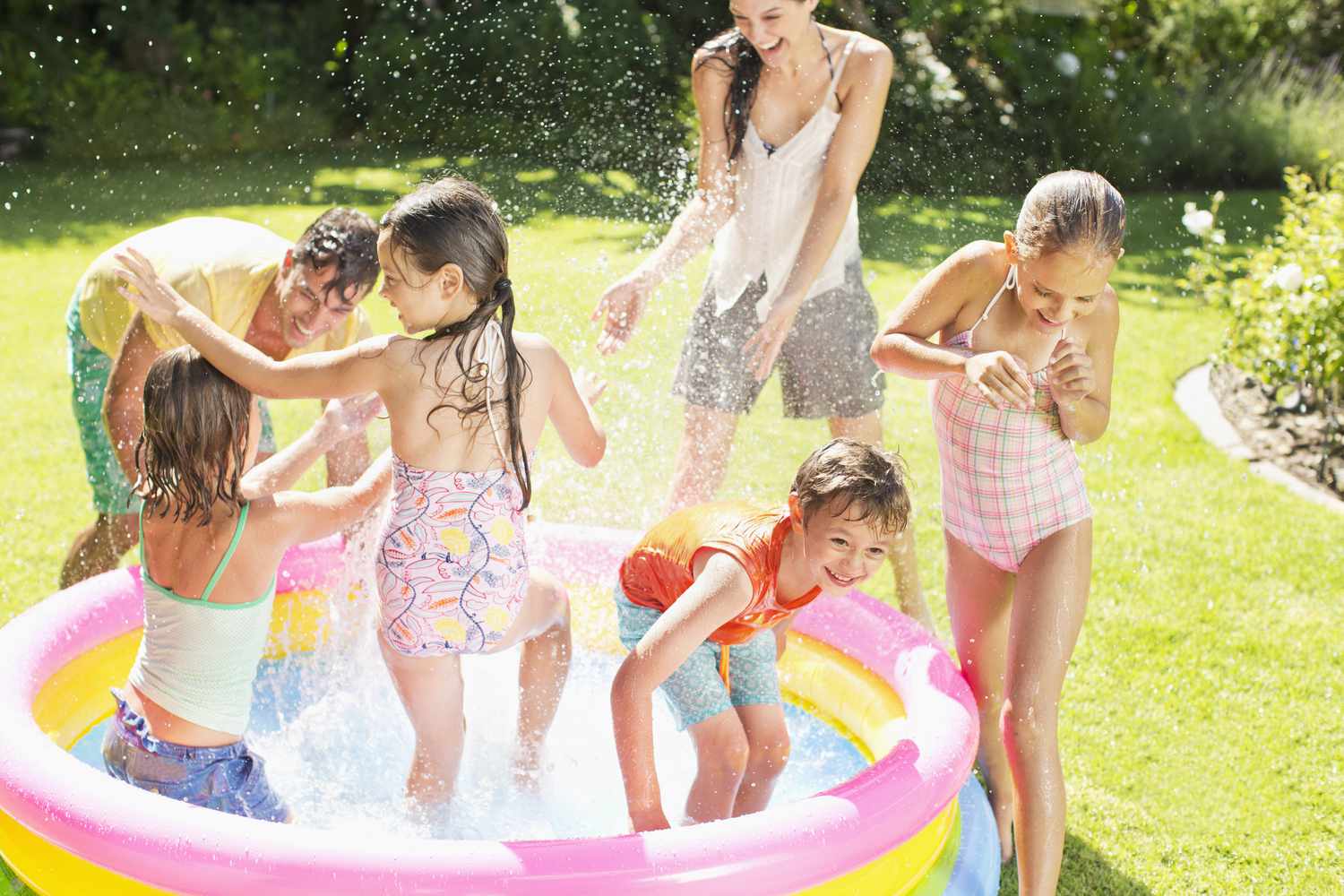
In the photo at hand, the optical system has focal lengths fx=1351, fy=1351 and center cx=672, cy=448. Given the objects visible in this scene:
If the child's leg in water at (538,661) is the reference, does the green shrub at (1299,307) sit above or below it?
below

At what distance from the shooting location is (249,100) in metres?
10.6

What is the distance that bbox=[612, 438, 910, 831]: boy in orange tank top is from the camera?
8.12 feet

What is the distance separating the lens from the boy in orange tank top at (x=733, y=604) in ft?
8.12

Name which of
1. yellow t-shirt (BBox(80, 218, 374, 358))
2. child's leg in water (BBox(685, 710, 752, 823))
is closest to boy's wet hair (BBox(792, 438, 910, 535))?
child's leg in water (BBox(685, 710, 752, 823))

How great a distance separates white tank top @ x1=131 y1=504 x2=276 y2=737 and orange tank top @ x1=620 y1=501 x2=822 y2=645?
2.52 feet

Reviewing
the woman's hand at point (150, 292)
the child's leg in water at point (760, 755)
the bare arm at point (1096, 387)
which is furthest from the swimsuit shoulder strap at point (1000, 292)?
the woman's hand at point (150, 292)

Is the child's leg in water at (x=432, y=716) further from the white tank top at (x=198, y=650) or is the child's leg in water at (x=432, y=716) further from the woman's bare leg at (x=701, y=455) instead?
the woman's bare leg at (x=701, y=455)

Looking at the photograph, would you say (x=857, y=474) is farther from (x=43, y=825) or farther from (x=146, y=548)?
(x=43, y=825)

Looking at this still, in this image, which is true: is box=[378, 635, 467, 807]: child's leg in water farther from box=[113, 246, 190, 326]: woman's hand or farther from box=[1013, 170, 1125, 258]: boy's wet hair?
box=[1013, 170, 1125, 258]: boy's wet hair

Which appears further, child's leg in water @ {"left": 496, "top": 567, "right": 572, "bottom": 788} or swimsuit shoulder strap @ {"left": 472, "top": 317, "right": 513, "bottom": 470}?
child's leg in water @ {"left": 496, "top": 567, "right": 572, "bottom": 788}

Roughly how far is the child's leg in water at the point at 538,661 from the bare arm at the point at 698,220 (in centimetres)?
78

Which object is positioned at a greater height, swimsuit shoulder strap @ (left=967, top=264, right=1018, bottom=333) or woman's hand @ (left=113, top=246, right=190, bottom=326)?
woman's hand @ (left=113, top=246, right=190, bottom=326)

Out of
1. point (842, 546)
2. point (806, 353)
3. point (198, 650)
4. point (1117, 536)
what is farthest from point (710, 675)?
point (1117, 536)

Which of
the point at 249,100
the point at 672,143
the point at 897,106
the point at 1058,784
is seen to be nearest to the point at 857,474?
the point at 1058,784
